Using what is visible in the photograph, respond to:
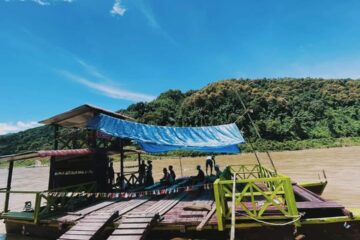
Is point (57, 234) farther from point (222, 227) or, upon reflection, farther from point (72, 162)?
point (222, 227)

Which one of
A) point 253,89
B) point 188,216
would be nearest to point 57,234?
point 188,216

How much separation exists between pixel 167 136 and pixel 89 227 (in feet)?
19.7

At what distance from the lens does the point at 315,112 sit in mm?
68688

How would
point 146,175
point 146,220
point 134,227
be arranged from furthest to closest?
1. point 146,175
2. point 146,220
3. point 134,227

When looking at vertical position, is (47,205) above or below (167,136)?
below

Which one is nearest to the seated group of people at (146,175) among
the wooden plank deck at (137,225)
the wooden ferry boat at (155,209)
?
the wooden ferry boat at (155,209)

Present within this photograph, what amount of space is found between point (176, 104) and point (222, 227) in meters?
87.0

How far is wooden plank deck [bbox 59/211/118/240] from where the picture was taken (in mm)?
6969

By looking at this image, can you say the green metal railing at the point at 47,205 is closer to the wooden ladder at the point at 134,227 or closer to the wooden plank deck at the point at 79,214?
the wooden plank deck at the point at 79,214

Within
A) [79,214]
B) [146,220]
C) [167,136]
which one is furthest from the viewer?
[167,136]

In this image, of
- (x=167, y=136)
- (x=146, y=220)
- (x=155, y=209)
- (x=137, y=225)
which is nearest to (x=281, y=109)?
(x=167, y=136)

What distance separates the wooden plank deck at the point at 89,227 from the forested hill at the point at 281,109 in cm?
4681

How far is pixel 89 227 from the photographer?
7363 mm

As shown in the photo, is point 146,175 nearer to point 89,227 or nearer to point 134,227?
point 89,227
